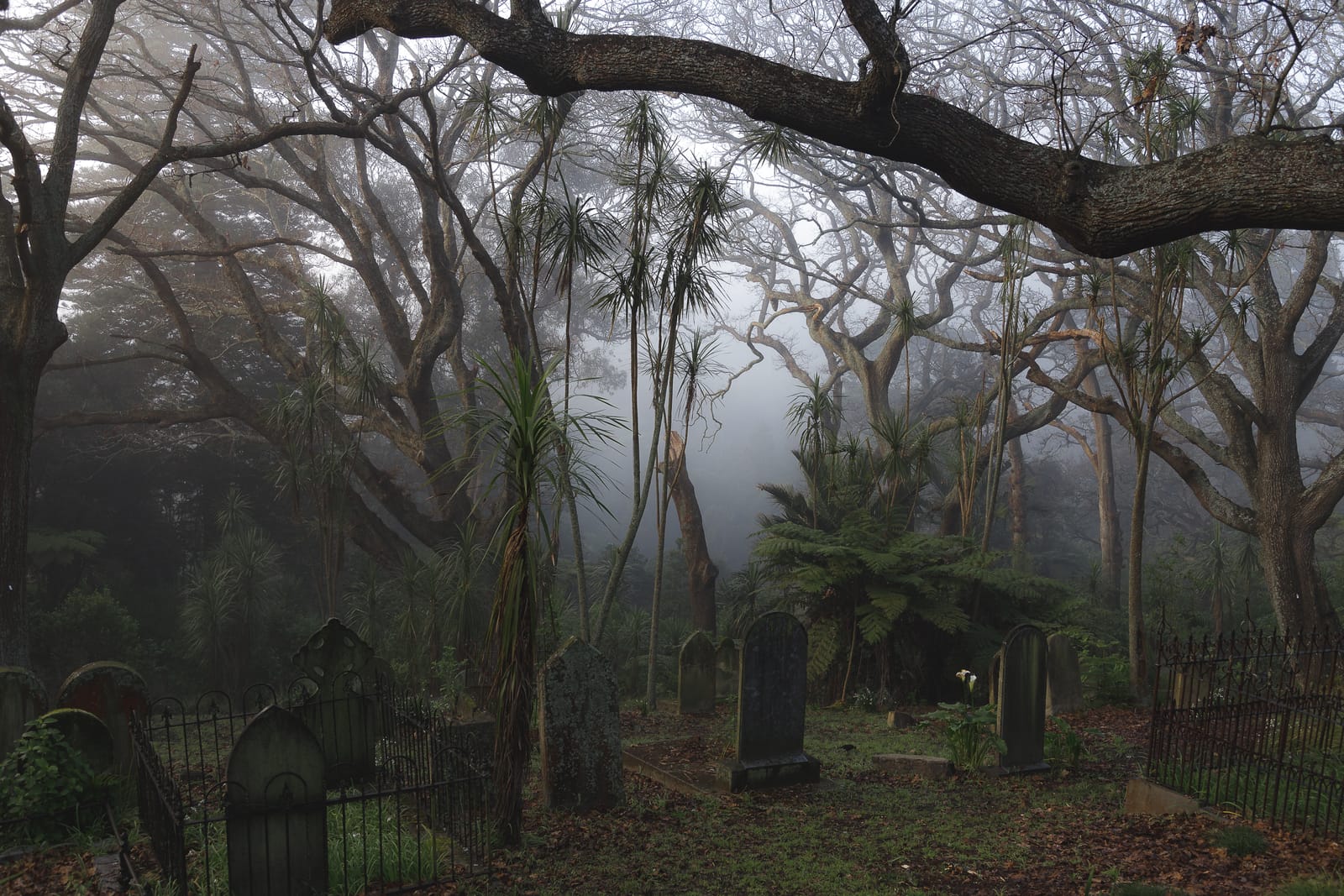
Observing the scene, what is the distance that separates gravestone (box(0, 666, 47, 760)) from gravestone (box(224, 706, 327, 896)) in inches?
104

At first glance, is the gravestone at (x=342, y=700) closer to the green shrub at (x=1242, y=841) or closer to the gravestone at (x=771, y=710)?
the gravestone at (x=771, y=710)

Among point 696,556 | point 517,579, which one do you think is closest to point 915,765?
point 517,579

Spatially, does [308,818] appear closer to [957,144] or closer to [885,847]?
[885,847]

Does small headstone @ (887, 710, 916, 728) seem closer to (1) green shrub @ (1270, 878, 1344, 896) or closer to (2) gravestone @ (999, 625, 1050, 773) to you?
(2) gravestone @ (999, 625, 1050, 773)

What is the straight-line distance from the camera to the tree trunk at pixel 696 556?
16.3m

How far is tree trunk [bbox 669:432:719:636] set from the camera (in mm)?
16328

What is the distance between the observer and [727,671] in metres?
10.8

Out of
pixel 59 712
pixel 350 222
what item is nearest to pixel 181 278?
pixel 350 222

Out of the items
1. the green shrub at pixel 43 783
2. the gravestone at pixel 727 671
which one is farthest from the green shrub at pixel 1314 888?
the gravestone at pixel 727 671

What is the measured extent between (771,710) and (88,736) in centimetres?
465

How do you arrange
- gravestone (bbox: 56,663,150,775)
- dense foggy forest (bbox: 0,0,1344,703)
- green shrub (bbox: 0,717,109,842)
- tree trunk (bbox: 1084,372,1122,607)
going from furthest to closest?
1. tree trunk (bbox: 1084,372,1122,607)
2. dense foggy forest (bbox: 0,0,1344,703)
3. gravestone (bbox: 56,663,150,775)
4. green shrub (bbox: 0,717,109,842)

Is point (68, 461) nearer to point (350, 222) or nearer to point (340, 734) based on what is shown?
point (350, 222)

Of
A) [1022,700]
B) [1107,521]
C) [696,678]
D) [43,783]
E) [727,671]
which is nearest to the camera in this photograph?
[43,783]

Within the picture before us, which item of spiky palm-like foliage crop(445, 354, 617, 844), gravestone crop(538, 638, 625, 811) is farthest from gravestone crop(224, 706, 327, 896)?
gravestone crop(538, 638, 625, 811)
